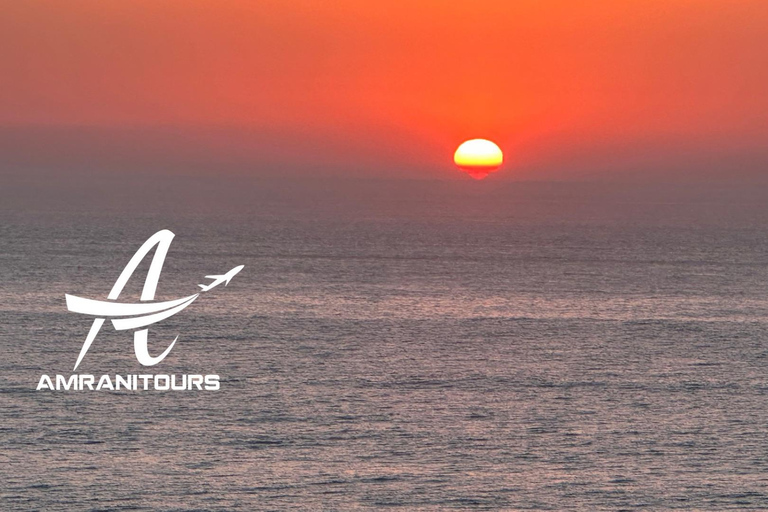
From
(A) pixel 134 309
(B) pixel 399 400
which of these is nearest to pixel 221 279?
(A) pixel 134 309

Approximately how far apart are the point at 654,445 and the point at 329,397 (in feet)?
76.1

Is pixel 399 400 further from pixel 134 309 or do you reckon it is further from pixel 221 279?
pixel 221 279

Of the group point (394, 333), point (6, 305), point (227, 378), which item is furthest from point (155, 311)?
point (227, 378)

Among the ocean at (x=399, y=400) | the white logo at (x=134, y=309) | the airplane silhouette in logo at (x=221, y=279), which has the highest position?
the airplane silhouette in logo at (x=221, y=279)

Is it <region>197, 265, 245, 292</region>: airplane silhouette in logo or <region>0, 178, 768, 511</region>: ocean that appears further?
<region>197, 265, 245, 292</region>: airplane silhouette in logo

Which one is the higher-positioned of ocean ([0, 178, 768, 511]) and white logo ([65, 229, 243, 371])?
white logo ([65, 229, 243, 371])

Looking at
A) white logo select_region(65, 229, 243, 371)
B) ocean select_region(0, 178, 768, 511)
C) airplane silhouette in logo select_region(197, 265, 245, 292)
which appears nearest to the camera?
ocean select_region(0, 178, 768, 511)

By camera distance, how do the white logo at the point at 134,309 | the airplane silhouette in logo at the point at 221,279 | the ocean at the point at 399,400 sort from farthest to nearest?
the airplane silhouette in logo at the point at 221,279 < the white logo at the point at 134,309 < the ocean at the point at 399,400

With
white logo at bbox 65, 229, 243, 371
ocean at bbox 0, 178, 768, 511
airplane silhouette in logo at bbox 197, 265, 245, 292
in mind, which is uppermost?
airplane silhouette in logo at bbox 197, 265, 245, 292

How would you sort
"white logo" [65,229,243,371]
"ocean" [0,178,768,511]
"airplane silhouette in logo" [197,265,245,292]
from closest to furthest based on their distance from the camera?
"ocean" [0,178,768,511] < "white logo" [65,229,243,371] < "airplane silhouette in logo" [197,265,245,292]

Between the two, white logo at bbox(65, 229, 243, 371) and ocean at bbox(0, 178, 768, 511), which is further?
white logo at bbox(65, 229, 243, 371)

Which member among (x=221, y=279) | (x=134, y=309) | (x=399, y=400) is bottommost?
(x=399, y=400)

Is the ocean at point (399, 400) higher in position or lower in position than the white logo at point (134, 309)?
lower

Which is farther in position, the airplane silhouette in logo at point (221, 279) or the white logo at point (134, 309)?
the airplane silhouette in logo at point (221, 279)
